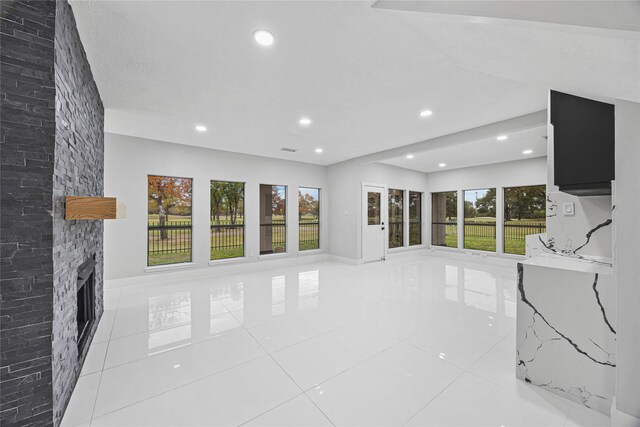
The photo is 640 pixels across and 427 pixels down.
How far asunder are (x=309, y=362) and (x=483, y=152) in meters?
5.65

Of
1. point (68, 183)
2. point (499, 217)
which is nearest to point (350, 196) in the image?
point (499, 217)

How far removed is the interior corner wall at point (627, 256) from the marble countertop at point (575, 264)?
0.75 ft

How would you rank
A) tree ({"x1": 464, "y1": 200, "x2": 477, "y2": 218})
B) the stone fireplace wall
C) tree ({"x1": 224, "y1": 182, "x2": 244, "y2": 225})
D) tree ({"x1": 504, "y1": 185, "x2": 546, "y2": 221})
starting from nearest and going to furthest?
1. the stone fireplace wall
2. tree ({"x1": 224, "y1": 182, "x2": 244, "y2": 225})
3. tree ({"x1": 504, "y1": 185, "x2": 546, "y2": 221})
4. tree ({"x1": 464, "y1": 200, "x2": 477, "y2": 218})

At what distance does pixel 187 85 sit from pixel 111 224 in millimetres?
3269

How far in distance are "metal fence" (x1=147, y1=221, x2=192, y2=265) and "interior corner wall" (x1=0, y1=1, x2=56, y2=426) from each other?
3858mm

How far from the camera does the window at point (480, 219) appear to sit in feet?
23.7

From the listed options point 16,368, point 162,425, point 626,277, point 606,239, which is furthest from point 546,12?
point 16,368

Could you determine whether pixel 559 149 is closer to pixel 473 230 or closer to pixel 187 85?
pixel 187 85

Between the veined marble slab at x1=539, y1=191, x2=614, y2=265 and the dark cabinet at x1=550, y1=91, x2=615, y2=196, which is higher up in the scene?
the dark cabinet at x1=550, y1=91, x2=615, y2=196

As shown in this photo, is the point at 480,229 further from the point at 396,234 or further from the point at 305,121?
the point at 305,121

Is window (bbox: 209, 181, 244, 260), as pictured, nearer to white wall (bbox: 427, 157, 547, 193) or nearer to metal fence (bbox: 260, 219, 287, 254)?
metal fence (bbox: 260, 219, 287, 254)


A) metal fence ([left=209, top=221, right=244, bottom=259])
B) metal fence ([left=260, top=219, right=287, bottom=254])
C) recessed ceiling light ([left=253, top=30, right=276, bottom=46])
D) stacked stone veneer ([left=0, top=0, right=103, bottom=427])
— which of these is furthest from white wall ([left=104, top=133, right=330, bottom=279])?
recessed ceiling light ([left=253, top=30, right=276, bottom=46])

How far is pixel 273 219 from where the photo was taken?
265 inches

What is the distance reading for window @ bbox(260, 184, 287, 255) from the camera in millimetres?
6539
